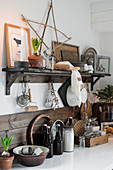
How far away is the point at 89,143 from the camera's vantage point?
8.45ft

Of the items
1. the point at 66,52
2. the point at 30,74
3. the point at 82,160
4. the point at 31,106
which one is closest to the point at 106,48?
the point at 66,52

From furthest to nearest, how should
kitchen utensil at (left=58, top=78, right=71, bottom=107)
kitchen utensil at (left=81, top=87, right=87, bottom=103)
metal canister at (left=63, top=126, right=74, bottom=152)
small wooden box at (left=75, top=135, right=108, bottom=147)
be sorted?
kitchen utensil at (left=81, top=87, right=87, bottom=103) < kitchen utensil at (left=58, top=78, right=71, bottom=107) < small wooden box at (left=75, top=135, right=108, bottom=147) < metal canister at (left=63, top=126, right=74, bottom=152)

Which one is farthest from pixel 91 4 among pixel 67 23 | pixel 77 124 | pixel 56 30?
pixel 77 124

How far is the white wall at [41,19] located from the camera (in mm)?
2055

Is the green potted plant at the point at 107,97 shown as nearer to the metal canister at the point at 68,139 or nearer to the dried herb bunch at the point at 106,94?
the dried herb bunch at the point at 106,94

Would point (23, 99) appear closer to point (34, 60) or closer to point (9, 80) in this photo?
point (9, 80)

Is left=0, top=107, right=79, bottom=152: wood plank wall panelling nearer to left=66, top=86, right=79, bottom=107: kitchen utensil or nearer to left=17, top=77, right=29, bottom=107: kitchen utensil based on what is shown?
left=17, top=77, right=29, bottom=107: kitchen utensil

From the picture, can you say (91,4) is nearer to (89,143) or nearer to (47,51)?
(47,51)

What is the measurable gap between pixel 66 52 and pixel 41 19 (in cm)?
46

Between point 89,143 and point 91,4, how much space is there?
1623mm

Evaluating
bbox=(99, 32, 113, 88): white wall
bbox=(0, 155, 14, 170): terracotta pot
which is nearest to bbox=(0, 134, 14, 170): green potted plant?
bbox=(0, 155, 14, 170): terracotta pot

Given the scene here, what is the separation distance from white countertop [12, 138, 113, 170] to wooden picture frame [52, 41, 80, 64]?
88cm

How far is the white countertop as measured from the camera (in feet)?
6.56

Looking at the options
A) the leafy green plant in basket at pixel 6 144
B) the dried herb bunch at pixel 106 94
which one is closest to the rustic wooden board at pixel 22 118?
the leafy green plant in basket at pixel 6 144
